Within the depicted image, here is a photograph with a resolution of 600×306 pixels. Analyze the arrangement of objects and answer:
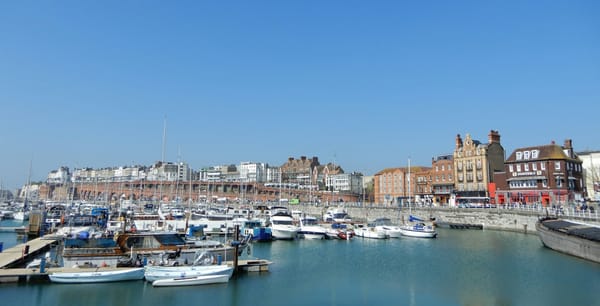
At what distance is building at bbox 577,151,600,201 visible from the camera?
2965 inches

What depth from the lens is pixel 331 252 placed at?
1640 inches

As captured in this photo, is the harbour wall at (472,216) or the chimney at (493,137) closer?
the harbour wall at (472,216)

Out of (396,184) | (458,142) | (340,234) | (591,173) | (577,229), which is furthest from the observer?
(396,184)

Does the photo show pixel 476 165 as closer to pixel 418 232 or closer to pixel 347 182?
pixel 418 232

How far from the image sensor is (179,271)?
26.3 metres

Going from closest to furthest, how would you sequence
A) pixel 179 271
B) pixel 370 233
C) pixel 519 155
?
pixel 179 271 → pixel 370 233 → pixel 519 155

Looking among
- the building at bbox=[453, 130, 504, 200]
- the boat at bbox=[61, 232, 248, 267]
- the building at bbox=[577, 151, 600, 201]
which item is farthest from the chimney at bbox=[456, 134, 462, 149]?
the boat at bbox=[61, 232, 248, 267]

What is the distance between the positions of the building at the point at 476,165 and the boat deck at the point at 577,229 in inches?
1708

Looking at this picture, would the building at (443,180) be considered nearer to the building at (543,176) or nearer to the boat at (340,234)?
the building at (543,176)

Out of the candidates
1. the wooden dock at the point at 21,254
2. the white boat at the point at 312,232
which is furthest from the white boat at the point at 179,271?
the white boat at the point at 312,232

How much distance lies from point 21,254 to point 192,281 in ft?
54.0

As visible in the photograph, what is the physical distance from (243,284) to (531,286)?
59.6 ft

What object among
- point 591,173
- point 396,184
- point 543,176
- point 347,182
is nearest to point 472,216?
point 543,176

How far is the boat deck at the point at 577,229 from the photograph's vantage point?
34.2 m
